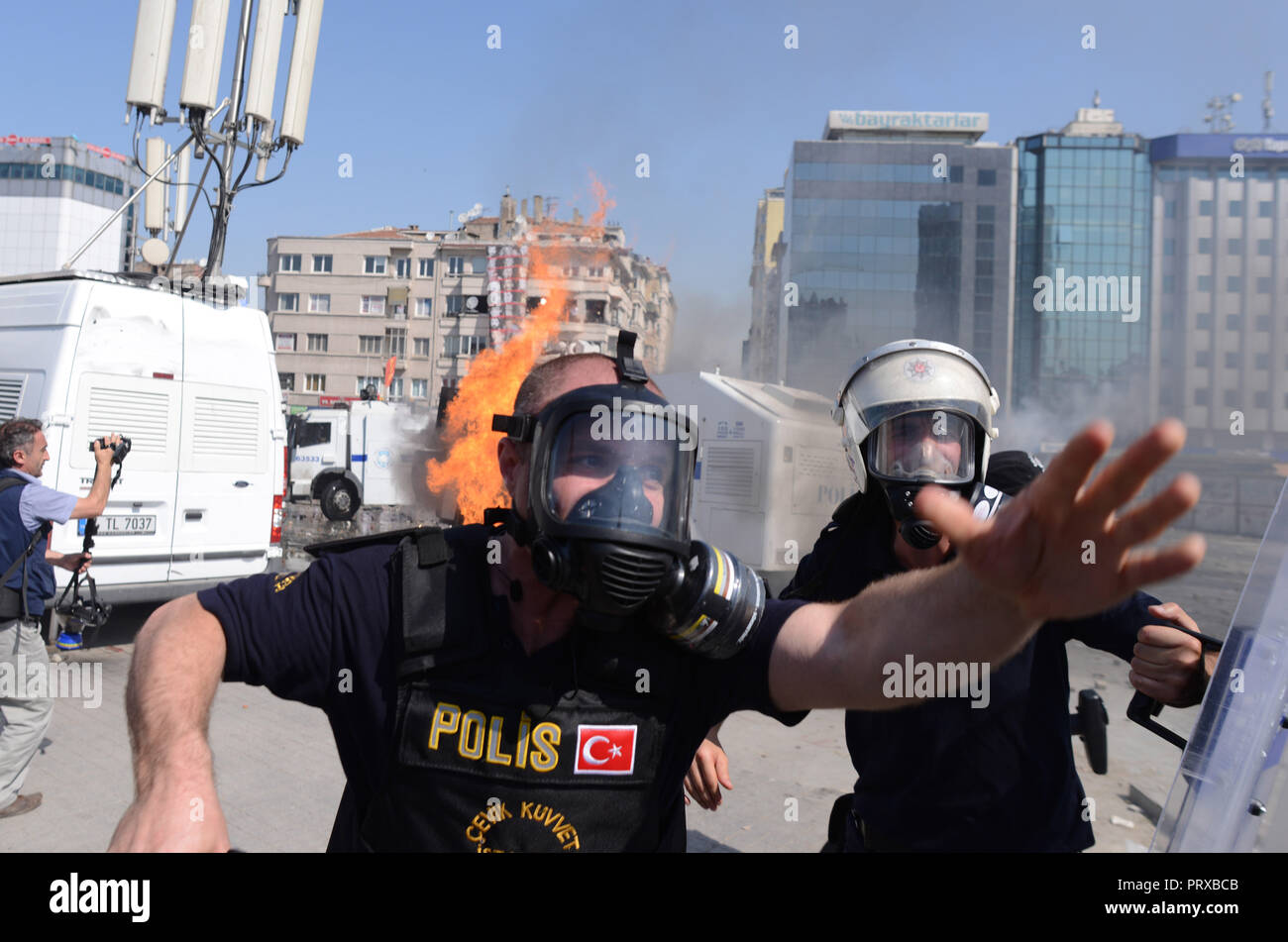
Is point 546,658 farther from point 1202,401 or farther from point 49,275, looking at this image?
point 1202,401

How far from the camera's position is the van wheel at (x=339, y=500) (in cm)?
2328

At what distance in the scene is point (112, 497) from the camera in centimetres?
842

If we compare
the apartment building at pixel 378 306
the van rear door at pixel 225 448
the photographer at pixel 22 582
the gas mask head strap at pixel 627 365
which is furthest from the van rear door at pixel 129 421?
the apartment building at pixel 378 306

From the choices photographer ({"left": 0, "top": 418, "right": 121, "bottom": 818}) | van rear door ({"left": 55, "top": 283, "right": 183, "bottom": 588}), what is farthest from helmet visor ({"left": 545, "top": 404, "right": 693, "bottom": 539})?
van rear door ({"left": 55, "top": 283, "right": 183, "bottom": 588})

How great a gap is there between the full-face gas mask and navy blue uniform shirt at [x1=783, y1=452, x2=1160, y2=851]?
0.98 m

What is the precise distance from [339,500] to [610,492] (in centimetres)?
2340

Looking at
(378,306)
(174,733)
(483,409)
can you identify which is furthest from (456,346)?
(174,733)

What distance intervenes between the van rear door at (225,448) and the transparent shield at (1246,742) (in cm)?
931

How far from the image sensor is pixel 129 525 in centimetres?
859

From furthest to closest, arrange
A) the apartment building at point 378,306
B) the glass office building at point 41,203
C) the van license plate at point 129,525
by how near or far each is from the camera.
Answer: the apartment building at point 378,306, the glass office building at point 41,203, the van license plate at point 129,525

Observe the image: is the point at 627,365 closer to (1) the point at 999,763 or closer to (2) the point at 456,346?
(1) the point at 999,763

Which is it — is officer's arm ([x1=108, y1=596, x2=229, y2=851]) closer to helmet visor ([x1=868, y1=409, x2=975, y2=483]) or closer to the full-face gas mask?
the full-face gas mask

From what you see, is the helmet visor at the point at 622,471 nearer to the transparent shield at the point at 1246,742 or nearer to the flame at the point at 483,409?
the transparent shield at the point at 1246,742
